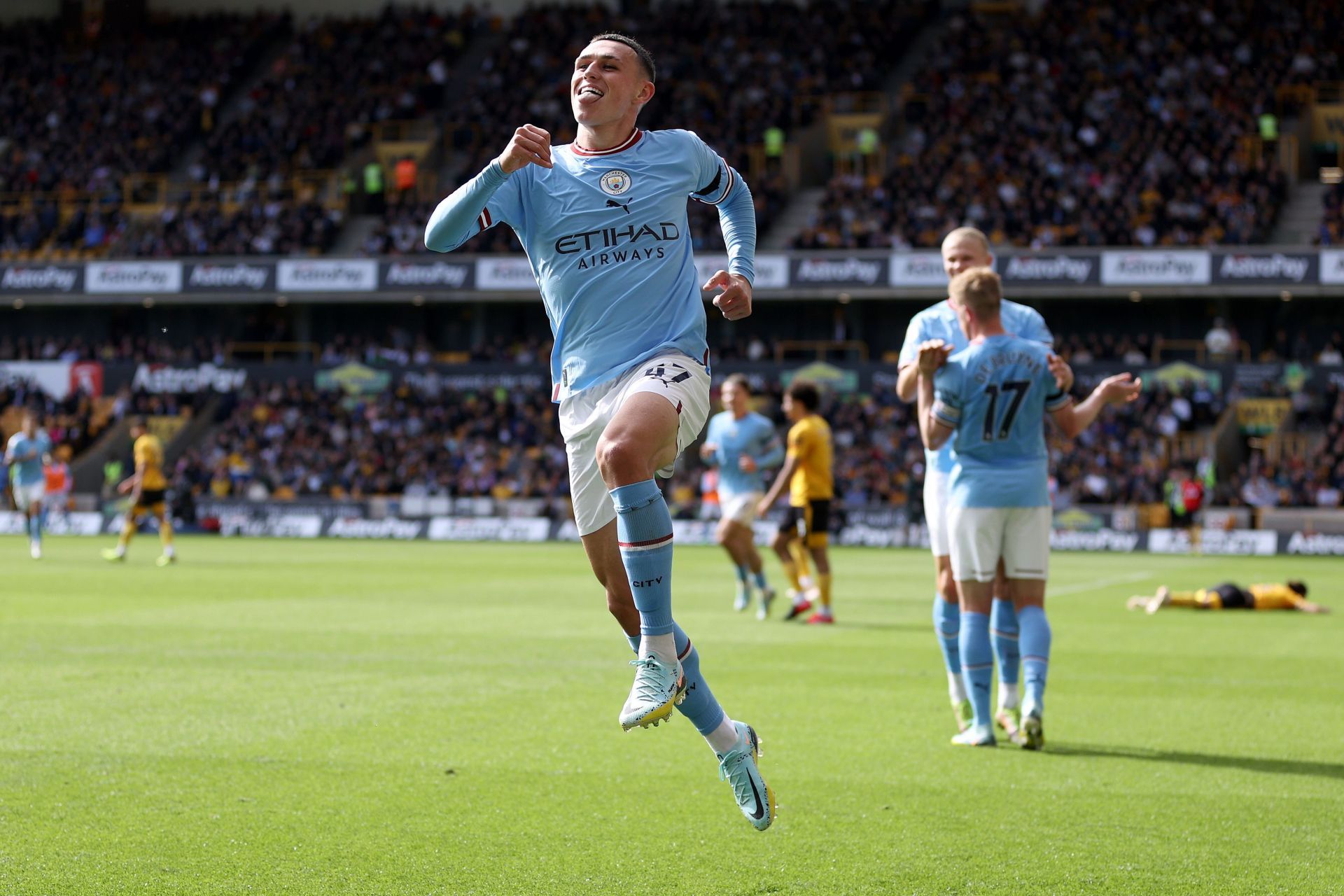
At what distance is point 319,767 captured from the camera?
658cm

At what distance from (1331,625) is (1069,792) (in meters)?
9.93

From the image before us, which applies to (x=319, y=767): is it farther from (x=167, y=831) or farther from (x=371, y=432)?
(x=371, y=432)

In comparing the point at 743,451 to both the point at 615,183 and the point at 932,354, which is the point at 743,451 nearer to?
the point at 932,354

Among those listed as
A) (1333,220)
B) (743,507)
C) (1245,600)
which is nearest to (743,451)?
(743,507)

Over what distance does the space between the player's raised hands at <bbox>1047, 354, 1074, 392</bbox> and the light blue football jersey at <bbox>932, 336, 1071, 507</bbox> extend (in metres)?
0.03

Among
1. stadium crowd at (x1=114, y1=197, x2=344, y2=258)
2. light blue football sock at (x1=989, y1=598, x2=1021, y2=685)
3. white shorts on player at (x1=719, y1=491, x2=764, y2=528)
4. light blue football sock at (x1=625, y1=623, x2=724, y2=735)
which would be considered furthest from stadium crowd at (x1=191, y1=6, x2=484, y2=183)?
light blue football sock at (x1=625, y1=623, x2=724, y2=735)

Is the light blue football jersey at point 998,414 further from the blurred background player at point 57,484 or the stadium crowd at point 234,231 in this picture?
the stadium crowd at point 234,231

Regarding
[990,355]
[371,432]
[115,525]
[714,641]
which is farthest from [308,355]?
[990,355]

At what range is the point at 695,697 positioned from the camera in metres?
5.06

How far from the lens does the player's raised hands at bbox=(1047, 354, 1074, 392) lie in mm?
7305

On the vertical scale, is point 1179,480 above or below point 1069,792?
below

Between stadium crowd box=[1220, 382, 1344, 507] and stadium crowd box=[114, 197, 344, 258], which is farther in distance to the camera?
stadium crowd box=[114, 197, 344, 258]

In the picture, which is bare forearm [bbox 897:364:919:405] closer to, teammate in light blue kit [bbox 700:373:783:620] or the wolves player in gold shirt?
teammate in light blue kit [bbox 700:373:783:620]

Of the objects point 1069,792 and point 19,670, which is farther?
point 19,670
